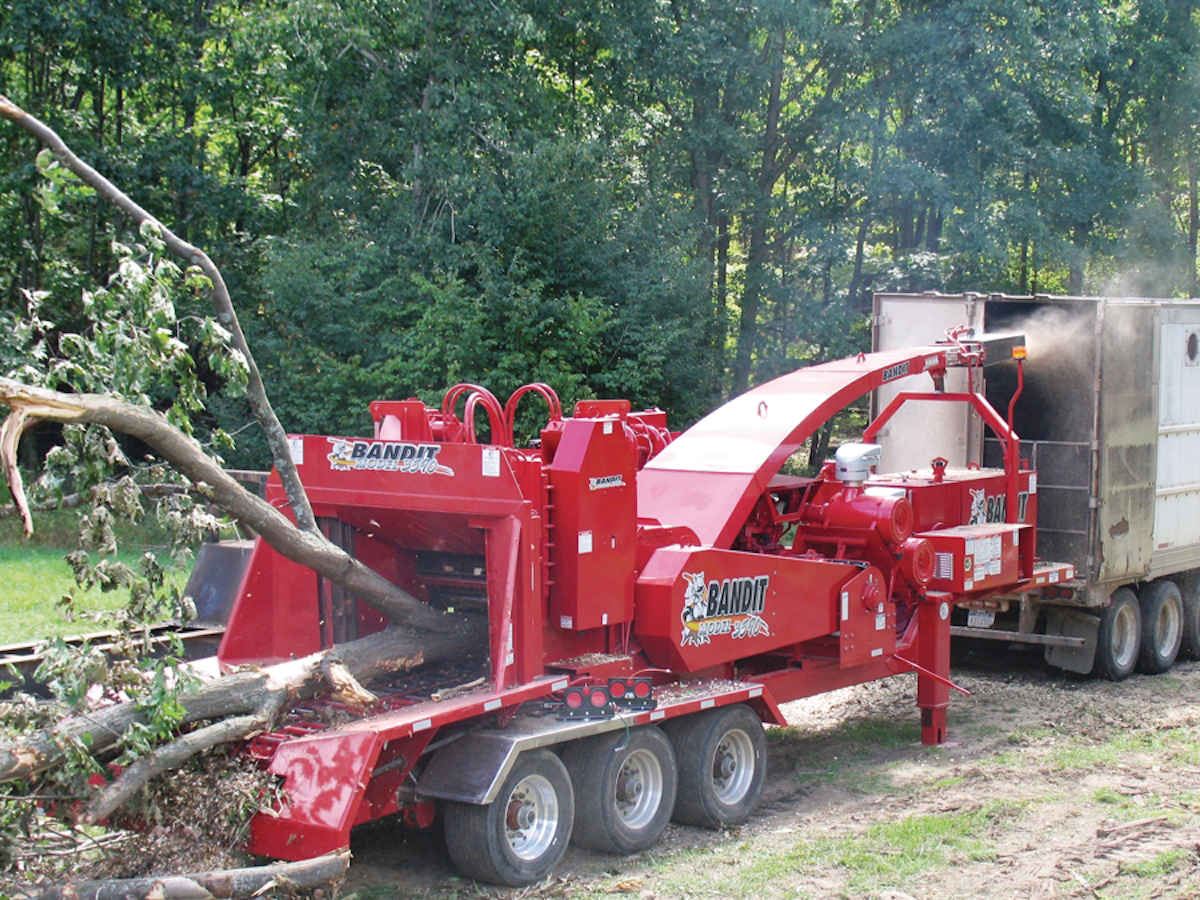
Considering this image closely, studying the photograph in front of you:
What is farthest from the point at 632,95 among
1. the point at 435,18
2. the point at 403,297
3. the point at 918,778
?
the point at 918,778

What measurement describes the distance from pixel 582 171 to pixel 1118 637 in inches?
412

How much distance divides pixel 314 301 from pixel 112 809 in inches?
538

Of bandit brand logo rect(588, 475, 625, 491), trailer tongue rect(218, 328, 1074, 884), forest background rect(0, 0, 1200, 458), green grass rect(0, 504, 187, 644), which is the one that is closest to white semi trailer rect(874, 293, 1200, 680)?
trailer tongue rect(218, 328, 1074, 884)

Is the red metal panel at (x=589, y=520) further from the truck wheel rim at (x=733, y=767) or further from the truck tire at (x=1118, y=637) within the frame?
the truck tire at (x=1118, y=637)

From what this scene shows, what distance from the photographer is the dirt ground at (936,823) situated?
6840 millimetres

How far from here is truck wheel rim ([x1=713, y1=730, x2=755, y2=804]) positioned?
26.6 feet

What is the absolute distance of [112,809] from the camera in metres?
5.77

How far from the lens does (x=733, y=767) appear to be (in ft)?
26.9

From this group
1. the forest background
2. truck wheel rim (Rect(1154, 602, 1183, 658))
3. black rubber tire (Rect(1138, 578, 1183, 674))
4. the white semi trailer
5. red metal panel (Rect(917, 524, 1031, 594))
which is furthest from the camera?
the forest background

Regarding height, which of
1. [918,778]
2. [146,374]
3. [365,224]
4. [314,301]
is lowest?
[918,778]

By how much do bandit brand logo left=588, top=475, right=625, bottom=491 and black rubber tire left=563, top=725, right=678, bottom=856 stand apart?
136 centimetres

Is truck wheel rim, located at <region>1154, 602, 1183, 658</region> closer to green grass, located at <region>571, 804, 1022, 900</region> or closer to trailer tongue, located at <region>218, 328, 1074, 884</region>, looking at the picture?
trailer tongue, located at <region>218, 328, 1074, 884</region>

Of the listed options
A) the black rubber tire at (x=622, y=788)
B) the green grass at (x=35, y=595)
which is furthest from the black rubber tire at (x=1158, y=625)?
the green grass at (x=35, y=595)

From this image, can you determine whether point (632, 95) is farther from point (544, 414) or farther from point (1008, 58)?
point (544, 414)
